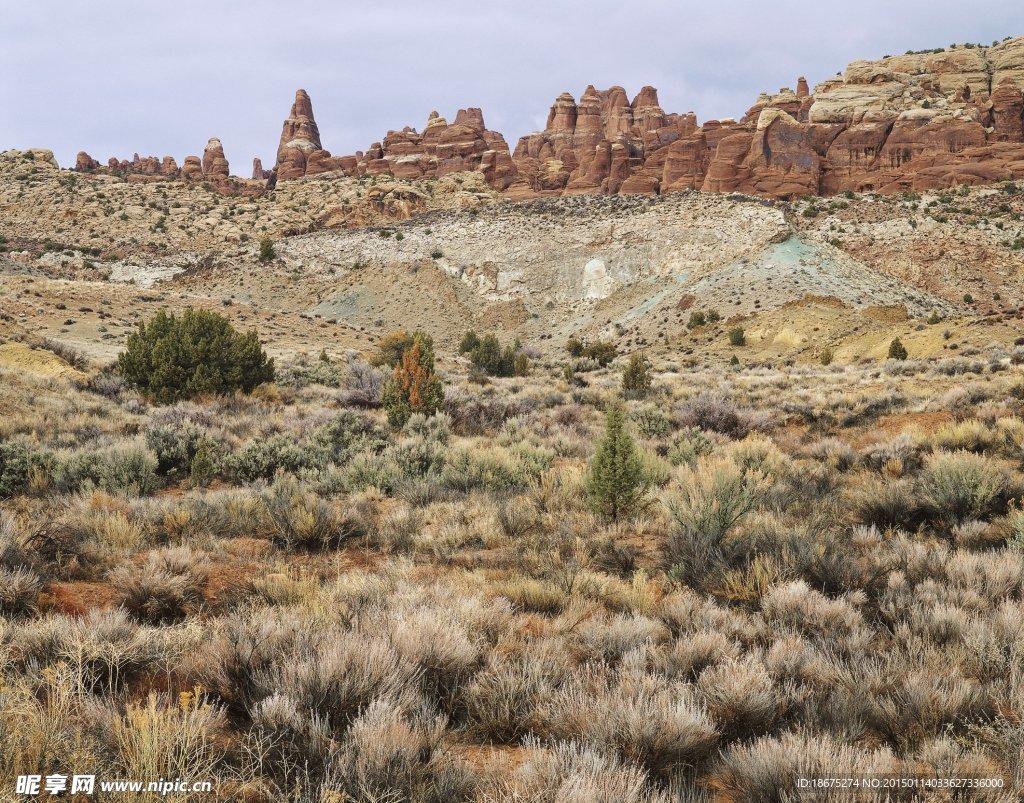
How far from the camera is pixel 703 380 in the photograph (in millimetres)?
23391

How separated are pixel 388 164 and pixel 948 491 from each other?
345 ft

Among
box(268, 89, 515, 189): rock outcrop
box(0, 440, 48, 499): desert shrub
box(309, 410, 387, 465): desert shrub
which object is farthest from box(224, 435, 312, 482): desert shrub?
box(268, 89, 515, 189): rock outcrop

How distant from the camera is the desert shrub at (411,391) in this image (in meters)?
12.8

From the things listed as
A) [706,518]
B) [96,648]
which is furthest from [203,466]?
[706,518]

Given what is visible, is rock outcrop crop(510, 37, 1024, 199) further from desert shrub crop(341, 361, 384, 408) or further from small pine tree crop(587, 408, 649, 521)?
small pine tree crop(587, 408, 649, 521)

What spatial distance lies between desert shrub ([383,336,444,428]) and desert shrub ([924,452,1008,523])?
9.68 metres

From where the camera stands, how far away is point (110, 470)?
306 inches

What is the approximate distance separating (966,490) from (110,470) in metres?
11.2

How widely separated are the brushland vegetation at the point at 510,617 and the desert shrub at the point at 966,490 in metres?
0.03

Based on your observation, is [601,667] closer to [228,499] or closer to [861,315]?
[228,499]

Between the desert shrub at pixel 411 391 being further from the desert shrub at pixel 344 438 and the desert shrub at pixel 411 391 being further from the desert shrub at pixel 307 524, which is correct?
the desert shrub at pixel 307 524

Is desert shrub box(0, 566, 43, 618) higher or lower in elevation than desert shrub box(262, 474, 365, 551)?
higher

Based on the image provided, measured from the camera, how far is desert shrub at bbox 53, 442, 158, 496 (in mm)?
7435

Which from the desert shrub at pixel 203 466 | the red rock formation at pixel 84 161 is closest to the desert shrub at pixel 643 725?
the desert shrub at pixel 203 466
